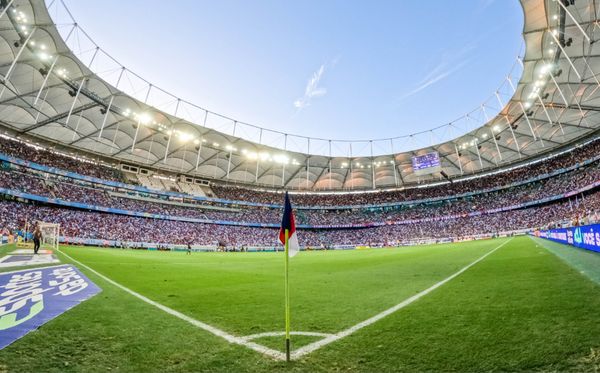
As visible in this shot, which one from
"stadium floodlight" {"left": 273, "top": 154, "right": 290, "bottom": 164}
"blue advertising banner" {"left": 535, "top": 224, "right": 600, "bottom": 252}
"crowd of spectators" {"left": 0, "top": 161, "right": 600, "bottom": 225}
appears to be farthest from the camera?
"stadium floodlight" {"left": 273, "top": 154, "right": 290, "bottom": 164}

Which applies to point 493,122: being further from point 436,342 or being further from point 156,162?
point 156,162

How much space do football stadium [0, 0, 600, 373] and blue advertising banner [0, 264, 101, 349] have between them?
49 mm

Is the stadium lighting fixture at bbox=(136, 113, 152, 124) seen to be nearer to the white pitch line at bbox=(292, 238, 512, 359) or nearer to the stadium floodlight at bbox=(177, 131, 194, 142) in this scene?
the stadium floodlight at bbox=(177, 131, 194, 142)

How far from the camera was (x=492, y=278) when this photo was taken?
7.78 meters

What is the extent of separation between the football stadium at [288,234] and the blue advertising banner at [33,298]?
5 cm

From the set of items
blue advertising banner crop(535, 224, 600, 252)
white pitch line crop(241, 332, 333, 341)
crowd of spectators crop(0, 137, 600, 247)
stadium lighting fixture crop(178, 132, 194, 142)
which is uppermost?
stadium lighting fixture crop(178, 132, 194, 142)

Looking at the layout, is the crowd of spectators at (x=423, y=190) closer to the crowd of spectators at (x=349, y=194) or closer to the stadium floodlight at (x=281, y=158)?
the crowd of spectators at (x=349, y=194)

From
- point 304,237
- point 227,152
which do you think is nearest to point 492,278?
point 227,152

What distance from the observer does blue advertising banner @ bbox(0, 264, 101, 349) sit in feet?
13.1

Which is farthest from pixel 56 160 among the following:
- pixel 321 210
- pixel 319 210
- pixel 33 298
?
pixel 321 210

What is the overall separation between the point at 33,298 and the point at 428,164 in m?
50.1

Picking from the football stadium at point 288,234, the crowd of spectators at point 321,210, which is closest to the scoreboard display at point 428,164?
the football stadium at point 288,234

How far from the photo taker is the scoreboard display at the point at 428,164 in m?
47.7

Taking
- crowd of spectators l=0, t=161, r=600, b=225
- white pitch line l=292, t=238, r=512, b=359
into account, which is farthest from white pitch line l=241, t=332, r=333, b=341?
crowd of spectators l=0, t=161, r=600, b=225
